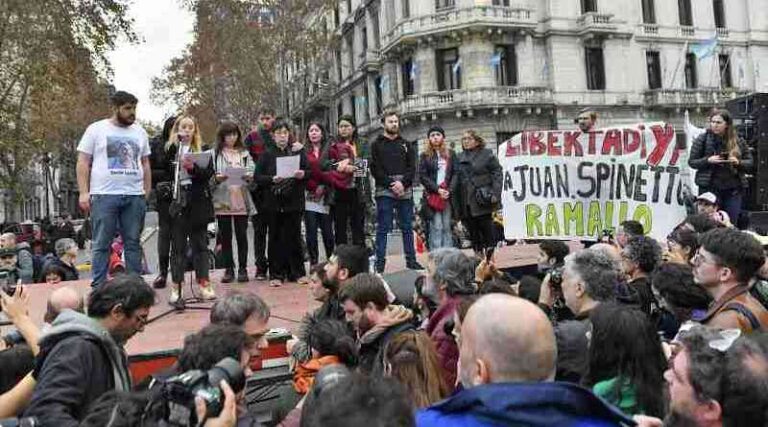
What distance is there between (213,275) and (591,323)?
20.4 ft

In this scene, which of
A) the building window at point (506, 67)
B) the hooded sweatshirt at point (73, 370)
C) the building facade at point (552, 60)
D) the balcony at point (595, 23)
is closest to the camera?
the hooded sweatshirt at point (73, 370)

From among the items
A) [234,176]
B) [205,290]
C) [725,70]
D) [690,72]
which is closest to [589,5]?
[690,72]

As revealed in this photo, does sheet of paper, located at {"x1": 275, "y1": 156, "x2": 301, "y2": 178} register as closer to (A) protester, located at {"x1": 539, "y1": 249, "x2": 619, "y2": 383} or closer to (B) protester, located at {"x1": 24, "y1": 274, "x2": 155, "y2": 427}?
(A) protester, located at {"x1": 539, "y1": 249, "x2": 619, "y2": 383}

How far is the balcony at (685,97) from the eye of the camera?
34825 millimetres

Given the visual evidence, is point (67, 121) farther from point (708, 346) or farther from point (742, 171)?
point (708, 346)

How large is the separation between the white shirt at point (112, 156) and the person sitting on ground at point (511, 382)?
14.7 ft

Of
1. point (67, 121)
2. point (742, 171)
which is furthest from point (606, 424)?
point (67, 121)

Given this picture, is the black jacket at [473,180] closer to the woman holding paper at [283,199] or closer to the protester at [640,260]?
the woman holding paper at [283,199]

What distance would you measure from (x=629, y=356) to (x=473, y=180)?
15.1 feet

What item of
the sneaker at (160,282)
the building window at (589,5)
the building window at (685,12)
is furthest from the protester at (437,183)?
the building window at (685,12)

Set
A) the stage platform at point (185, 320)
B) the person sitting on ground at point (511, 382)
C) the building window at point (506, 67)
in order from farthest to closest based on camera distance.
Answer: the building window at point (506, 67)
the stage platform at point (185, 320)
the person sitting on ground at point (511, 382)

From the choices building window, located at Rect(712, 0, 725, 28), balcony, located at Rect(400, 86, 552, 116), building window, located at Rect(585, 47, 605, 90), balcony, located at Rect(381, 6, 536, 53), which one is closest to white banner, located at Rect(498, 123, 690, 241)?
balcony, located at Rect(400, 86, 552, 116)

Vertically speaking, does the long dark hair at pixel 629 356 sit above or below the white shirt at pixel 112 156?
below

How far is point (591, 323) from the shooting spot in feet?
10.4
